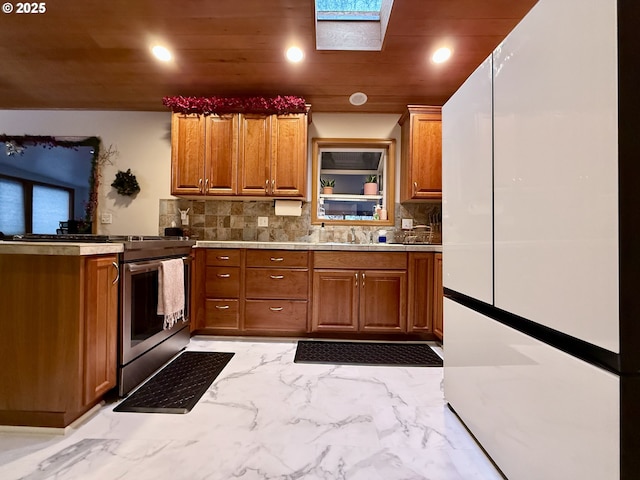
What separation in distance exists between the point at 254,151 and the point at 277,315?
1.56m

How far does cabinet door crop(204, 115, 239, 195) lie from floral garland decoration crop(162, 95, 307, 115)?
81 millimetres

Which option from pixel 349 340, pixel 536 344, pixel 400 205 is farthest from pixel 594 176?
pixel 400 205

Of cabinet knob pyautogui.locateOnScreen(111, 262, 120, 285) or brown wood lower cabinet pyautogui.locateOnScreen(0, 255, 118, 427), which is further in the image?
cabinet knob pyautogui.locateOnScreen(111, 262, 120, 285)

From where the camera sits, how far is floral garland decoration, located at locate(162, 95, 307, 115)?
297 centimetres

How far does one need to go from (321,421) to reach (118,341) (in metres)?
1.16

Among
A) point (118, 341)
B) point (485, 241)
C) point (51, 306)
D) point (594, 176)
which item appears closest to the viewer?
point (594, 176)

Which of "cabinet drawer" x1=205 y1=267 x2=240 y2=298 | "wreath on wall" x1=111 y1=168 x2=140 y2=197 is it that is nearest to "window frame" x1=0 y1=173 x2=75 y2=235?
"wreath on wall" x1=111 y1=168 x2=140 y2=197

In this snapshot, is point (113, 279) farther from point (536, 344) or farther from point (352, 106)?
point (352, 106)

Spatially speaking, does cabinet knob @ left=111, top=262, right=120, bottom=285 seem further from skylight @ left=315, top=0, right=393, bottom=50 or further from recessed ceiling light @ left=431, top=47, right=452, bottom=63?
recessed ceiling light @ left=431, top=47, right=452, bottom=63

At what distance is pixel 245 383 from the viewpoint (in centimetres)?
196

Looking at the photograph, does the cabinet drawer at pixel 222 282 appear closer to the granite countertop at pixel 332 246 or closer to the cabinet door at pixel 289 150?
the granite countertop at pixel 332 246

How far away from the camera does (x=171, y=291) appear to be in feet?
7.14

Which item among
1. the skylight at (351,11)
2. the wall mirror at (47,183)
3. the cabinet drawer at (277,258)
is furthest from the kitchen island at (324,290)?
the skylight at (351,11)

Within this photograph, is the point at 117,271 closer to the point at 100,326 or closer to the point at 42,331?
the point at 100,326
